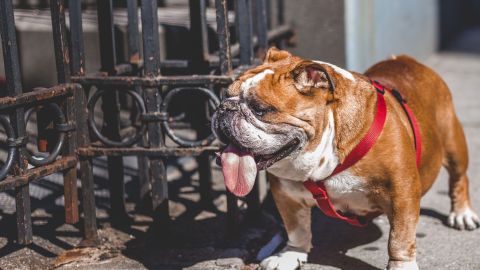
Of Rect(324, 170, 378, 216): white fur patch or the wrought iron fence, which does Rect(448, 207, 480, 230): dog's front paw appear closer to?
Rect(324, 170, 378, 216): white fur patch

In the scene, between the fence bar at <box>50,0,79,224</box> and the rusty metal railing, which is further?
the fence bar at <box>50,0,79,224</box>

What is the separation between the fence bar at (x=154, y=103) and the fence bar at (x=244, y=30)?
505 millimetres

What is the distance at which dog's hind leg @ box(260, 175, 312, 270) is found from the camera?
13.3 ft

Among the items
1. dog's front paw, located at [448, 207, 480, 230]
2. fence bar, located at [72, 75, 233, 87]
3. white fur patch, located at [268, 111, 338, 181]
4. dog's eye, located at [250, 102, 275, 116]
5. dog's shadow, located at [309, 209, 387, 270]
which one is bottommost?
dog's shadow, located at [309, 209, 387, 270]

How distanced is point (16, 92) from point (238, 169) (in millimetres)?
1136

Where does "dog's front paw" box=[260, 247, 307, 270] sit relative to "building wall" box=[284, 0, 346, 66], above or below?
below

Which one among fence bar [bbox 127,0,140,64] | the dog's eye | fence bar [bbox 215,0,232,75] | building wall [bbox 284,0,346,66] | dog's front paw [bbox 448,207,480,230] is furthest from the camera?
building wall [bbox 284,0,346,66]

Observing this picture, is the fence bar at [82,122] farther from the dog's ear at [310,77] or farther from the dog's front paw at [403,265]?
the dog's front paw at [403,265]

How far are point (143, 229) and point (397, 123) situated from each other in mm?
1714

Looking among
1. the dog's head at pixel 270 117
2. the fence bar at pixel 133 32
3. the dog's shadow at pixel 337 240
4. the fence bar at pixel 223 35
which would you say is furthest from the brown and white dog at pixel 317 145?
the fence bar at pixel 133 32

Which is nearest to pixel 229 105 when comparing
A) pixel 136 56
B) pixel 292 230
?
pixel 292 230

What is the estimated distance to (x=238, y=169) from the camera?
3.55 m

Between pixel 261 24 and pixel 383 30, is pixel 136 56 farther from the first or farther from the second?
pixel 383 30

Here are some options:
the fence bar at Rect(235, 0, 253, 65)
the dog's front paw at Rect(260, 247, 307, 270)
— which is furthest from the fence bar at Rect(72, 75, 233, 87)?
the dog's front paw at Rect(260, 247, 307, 270)
